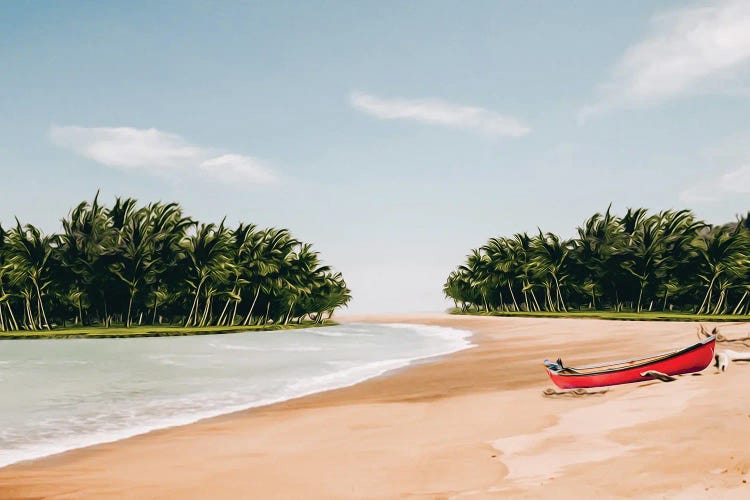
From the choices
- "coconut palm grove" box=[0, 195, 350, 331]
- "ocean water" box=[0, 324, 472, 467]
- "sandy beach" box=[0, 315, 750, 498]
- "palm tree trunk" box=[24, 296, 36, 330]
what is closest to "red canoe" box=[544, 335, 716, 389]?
"sandy beach" box=[0, 315, 750, 498]

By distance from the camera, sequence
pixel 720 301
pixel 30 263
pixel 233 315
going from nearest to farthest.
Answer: pixel 30 263, pixel 233 315, pixel 720 301

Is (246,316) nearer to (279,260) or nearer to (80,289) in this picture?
(279,260)

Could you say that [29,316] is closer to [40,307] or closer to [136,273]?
[40,307]

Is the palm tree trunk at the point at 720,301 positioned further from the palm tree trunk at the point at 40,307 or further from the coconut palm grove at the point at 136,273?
the palm tree trunk at the point at 40,307

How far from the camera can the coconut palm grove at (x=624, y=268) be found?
72.2 m

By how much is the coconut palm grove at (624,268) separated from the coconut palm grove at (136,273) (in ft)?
120

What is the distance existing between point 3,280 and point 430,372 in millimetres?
58527

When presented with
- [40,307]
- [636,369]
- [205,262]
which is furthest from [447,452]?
[40,307]

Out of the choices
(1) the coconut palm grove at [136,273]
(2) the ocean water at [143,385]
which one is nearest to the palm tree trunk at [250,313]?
(1) the coconut palm grove at [136,273]

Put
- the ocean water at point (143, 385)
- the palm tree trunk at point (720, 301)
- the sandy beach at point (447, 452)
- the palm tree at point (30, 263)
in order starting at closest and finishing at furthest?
the sandy beach at point (447, 452), the ocean water at point (143, 385), the palm tree at point (30, 263), the palm tree trunk at point (720, 301)

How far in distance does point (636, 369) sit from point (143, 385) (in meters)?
16.6

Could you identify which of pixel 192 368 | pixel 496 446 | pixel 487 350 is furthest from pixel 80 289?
A: pixel 496 446

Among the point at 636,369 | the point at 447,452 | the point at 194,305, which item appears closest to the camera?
the point at 447,452

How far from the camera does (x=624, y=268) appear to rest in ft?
268
